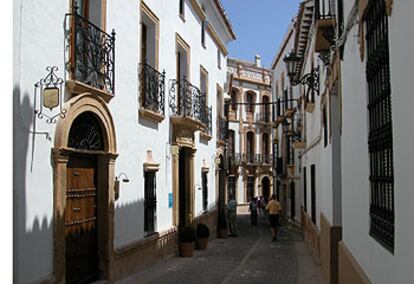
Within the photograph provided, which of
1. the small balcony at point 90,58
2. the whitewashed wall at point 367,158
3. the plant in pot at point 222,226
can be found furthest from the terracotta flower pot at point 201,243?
the whitewashed wall at point 367,158

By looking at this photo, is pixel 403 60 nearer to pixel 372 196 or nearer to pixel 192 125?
pixel 372 196

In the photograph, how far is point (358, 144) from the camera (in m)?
6.05

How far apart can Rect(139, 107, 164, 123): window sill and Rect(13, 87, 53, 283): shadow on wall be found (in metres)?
4.54

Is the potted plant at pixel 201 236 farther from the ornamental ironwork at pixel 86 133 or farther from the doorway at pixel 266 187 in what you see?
the doorway at pixel 266 187

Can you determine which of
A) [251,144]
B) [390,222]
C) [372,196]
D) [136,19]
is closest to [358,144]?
[372,196]

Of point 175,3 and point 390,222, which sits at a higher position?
point 175,3

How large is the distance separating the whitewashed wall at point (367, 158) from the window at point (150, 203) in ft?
19.2

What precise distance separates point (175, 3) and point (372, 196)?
11.0 meters

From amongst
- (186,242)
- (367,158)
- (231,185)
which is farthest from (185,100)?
(231,185)

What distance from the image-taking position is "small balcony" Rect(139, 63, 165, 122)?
11.9 metres

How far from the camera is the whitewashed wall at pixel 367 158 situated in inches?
131

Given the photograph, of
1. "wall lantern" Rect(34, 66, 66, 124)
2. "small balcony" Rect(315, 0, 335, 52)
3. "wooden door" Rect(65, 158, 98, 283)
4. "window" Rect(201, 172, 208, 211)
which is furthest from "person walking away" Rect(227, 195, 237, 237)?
"wall lantern" Rect(34, 66, 66, 124)

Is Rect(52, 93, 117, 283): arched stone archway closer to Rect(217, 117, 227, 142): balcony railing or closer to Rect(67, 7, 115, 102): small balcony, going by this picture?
Rect(67, 7, 115, 102): small balcony
